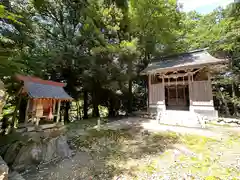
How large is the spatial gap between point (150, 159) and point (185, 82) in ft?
26.1

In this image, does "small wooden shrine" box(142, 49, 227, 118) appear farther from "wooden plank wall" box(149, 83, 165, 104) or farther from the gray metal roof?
the gray metal roof

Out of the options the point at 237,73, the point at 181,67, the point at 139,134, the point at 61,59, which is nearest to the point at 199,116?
the point at 181,67

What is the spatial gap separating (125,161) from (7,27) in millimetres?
8247

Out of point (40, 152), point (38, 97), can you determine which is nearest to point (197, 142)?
point (40, 152)

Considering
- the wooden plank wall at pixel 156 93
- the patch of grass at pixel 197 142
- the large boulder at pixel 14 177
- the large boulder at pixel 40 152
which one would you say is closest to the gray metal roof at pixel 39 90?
the large boulder at pixel 40 152

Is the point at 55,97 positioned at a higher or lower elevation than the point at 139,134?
higher

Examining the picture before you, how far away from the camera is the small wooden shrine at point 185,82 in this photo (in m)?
8.88

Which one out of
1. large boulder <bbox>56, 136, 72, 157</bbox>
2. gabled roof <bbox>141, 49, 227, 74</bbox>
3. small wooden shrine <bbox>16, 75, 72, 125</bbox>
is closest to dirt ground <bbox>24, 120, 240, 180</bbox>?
large boulder <bbox>56, 136, 72, 157</bbox>

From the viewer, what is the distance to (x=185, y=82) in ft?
33.8

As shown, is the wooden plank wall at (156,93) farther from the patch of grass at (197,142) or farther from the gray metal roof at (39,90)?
the gray metal roof at (39,90)

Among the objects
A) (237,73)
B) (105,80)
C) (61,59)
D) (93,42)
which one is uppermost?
(93,42)

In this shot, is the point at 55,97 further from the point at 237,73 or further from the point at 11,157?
the point at 237,73

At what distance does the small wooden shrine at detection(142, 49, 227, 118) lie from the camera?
8.88 meters

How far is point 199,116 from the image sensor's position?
854 centimetres
